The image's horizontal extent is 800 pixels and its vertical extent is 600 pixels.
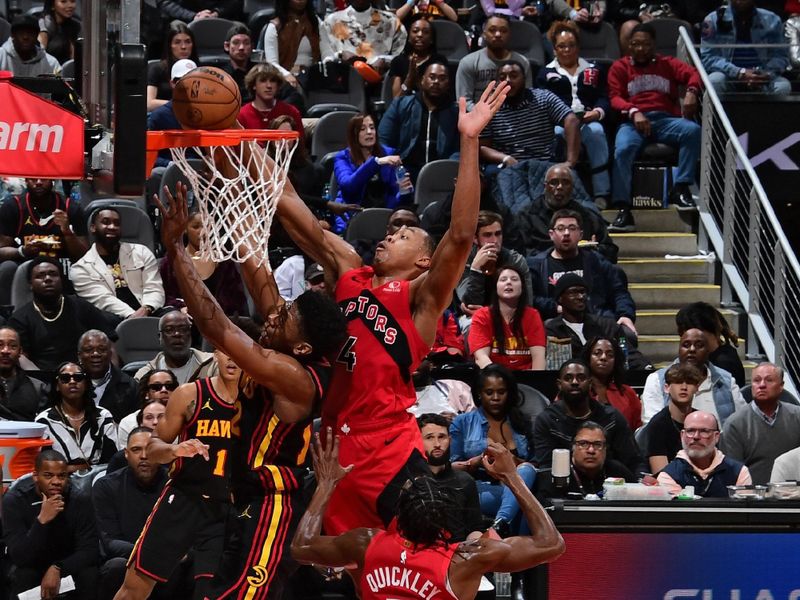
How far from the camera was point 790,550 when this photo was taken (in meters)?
7.68

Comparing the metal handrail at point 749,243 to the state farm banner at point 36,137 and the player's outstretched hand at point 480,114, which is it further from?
the state farm banner at point 36,137

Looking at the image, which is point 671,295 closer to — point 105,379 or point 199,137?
point 105,379

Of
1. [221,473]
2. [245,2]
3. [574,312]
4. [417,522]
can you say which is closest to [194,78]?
[221,473]

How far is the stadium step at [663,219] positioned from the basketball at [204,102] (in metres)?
7.14

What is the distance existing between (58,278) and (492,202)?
3.46m

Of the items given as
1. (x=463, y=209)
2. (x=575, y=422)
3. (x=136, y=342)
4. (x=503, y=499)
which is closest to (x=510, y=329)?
(x=575, y=422)

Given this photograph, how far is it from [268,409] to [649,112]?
26.1 ft

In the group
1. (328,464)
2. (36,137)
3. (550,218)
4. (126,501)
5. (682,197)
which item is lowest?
(126,501)

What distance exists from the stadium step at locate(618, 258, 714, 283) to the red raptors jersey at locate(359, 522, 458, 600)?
7920 mm

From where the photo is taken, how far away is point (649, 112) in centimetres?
1357

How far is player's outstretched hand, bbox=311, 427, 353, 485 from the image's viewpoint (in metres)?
5.98

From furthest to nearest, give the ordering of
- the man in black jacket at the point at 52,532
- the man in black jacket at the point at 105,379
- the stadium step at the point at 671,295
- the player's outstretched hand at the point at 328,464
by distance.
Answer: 1. the stadium step at the point at 671,295
2. the man in black jacket at the point at 105,379
3. the man in black jacket at the point at 52,532
4. the player's outstretched hand at the point at 328,464

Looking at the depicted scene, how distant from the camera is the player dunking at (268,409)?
608 cm

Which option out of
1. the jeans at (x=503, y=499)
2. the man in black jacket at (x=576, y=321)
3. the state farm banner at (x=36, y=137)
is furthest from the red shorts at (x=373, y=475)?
the man in black jacket at (x=576, y=321)
